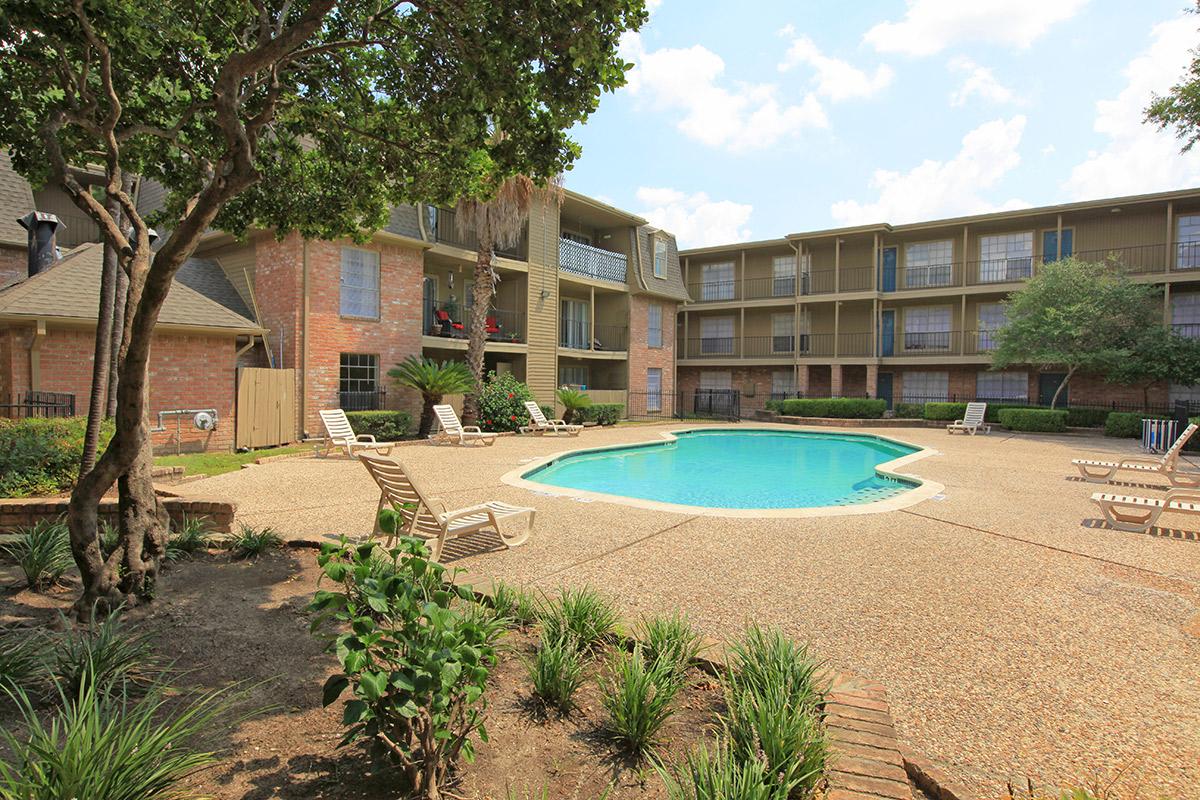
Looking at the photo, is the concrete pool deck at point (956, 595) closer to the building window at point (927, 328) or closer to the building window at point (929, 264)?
the building window at point (927, 328)

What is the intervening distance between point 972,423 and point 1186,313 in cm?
992

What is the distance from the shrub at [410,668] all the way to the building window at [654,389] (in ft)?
82.1

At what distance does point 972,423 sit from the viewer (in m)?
21.6

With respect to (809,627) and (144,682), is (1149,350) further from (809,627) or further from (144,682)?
(144,682)

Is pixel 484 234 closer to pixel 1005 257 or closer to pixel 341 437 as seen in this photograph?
pixel 341 437

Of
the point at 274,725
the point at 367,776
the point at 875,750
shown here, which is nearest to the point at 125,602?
the point at 274,725

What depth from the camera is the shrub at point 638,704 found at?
2.56m

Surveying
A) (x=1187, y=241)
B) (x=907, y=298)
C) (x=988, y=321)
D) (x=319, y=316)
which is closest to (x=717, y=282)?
(x=907, y=298)

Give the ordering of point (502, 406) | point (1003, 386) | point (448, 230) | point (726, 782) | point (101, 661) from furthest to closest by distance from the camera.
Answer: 1. point (1003, 386)
2. point (448, 230)
3. point (502, 406)
4. point (101, 661)
5. point (726, 782)

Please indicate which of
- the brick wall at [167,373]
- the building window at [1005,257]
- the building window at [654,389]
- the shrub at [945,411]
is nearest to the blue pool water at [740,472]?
the shrub at [945,411]

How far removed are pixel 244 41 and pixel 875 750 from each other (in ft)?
22.2

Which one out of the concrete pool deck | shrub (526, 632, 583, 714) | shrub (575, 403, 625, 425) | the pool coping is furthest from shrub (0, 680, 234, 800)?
shrub (575, 403, 625, 425)

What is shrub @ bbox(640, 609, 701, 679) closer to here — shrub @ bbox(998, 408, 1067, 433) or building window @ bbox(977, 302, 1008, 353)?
shrub @ bbox(998, 408, 1067, 433)

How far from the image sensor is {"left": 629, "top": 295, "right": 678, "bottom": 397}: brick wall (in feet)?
86.4
